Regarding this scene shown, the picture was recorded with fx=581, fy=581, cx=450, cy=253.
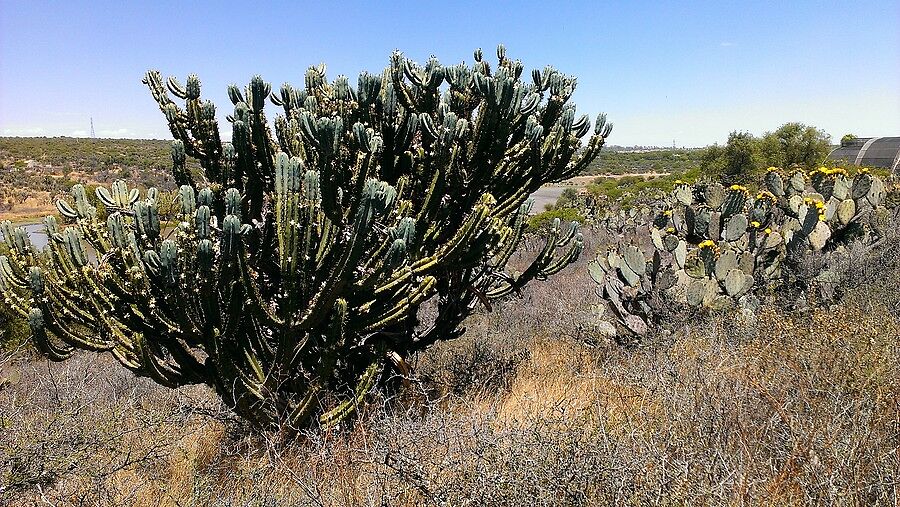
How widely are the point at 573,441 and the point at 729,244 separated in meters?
4.64

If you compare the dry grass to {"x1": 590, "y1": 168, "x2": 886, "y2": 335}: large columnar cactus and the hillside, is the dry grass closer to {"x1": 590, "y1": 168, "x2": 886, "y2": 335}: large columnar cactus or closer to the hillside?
{"x1": 590, "y1": 168, "x2": 886, "y2": 335}: large columnar cactus

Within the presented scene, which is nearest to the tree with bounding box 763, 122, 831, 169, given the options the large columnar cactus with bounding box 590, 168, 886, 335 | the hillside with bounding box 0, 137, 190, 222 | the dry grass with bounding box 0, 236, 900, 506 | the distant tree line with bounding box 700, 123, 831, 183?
the distant tree line with bounding box 700, 123, 831, 183

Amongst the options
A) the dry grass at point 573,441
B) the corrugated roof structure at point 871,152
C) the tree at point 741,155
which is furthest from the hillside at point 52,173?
the corrugated roof structure at point 871,152

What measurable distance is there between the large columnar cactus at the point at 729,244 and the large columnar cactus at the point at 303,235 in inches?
74.8

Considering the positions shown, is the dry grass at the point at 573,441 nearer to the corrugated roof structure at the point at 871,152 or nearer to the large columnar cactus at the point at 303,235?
the large columnar cactus at the point at 303,235

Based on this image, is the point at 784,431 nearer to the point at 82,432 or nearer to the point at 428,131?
the point at 428,131

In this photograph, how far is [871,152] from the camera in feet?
87.6

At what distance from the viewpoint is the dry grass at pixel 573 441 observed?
2459 mm

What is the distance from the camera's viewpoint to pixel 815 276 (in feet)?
19.5

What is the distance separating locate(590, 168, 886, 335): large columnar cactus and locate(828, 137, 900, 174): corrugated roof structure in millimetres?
20593

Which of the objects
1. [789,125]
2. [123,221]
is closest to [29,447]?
[123,221]

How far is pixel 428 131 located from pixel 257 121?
1058mm

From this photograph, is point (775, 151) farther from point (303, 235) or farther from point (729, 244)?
point (303, 235)

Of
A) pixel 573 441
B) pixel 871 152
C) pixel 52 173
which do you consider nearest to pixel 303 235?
pixel 573 441
